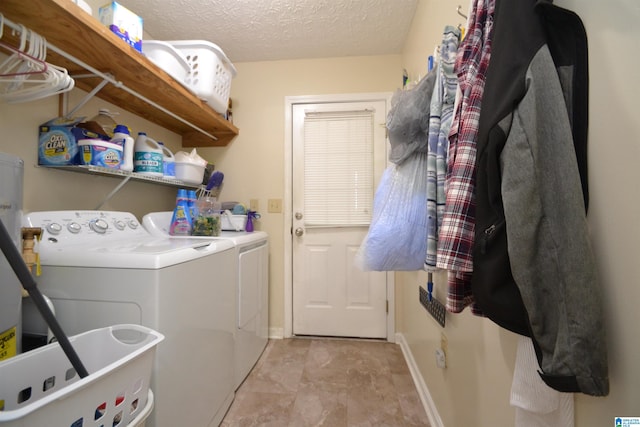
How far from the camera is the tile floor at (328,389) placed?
131 centimetres

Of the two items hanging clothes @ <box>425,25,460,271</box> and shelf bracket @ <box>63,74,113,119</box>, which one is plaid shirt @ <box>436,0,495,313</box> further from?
shelf bracket @ <box>63,74,113,119</box>

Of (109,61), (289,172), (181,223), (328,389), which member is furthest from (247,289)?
(109,61)

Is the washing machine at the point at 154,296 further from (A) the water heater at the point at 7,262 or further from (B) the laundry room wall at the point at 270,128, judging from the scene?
(B) the laundry room wall at the point at 270,128

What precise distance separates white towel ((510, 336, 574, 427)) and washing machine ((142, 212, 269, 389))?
1.26 m

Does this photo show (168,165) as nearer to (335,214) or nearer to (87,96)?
(87,96)

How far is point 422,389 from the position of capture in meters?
1.46

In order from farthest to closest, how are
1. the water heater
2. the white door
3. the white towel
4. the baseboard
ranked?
the white door, the baseboard, the water heater, the white towel

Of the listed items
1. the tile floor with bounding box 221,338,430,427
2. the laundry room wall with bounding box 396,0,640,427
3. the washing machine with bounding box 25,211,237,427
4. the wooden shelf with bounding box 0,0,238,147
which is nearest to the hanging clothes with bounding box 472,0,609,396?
the laundry room wall with bounding box 396,0,640,427

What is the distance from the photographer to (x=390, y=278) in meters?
2.15

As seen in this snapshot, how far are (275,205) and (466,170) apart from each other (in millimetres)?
1782

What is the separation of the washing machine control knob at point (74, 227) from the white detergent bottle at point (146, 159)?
43 cm

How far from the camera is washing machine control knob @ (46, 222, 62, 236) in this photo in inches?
39.6

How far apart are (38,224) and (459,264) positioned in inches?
58.6

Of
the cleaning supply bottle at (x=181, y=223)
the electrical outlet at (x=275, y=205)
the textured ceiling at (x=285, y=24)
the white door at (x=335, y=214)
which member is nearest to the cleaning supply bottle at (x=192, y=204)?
the cleaning supply bottle at (x=181, y=223)
